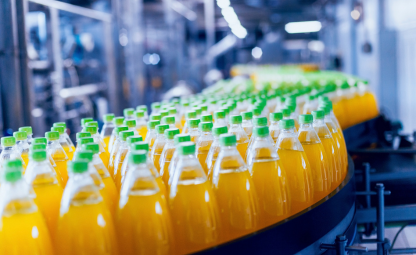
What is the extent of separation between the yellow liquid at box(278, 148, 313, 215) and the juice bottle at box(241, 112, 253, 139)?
23cm

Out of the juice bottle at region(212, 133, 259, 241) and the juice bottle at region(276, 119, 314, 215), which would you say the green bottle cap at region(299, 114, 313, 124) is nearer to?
the juice bottle at region(276, 119, 314, 215)

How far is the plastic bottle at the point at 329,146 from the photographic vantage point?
1.25 metres

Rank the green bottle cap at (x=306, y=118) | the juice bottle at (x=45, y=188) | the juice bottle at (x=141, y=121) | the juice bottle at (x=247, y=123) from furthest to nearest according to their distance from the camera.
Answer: the juice bottle at (x=141, y=121) < the juice bottle at (x=247, y=123) < the green bottle cap at (x=306, y=118) < the juice bottle at (x=45, y=188)

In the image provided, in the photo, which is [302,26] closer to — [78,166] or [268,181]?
[268,181]

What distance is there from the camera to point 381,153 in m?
2.12

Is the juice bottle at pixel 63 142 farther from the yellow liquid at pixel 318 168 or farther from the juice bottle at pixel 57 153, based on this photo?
the yellow liquid at pixel 318 168

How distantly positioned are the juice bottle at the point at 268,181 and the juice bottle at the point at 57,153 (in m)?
0.48

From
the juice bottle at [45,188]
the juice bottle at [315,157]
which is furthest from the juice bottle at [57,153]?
the juice bottle at [315,157]

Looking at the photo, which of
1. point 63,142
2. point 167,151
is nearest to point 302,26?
point 63,142

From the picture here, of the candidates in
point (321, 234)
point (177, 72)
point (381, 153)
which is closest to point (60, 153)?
point (321, 234)

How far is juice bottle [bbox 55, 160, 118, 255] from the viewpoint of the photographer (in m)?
0.75

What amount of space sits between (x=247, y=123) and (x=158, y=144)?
1.11 ft

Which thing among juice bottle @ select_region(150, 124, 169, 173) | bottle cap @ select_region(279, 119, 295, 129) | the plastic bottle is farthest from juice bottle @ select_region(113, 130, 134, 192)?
Answer: the plastic bottle

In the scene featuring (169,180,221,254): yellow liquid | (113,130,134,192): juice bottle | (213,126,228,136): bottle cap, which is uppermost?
(213,126,228,136): bottle cap
